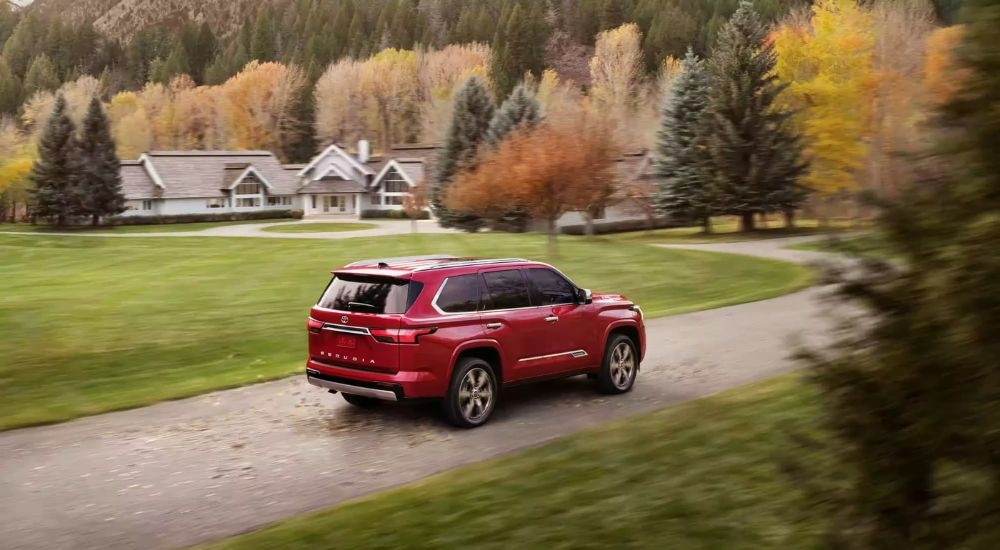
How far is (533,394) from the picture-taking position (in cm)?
1123

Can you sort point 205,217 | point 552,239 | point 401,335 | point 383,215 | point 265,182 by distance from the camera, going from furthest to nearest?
point 265,182, point 383,215, point 205,217, point 552,239, point 401,335

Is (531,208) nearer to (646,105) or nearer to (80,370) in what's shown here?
(80,370)

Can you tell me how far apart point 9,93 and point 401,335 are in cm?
14708

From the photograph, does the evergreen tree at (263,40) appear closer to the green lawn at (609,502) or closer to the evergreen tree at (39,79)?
the evergreen tree at (39,79)

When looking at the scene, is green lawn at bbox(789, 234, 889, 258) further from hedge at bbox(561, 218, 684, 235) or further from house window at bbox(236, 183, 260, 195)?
house window at bbox(236, 183, 260, 195)

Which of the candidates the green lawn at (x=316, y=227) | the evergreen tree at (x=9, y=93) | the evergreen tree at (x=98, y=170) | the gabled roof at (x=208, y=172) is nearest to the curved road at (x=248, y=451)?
the green lawn at (x=316, y=227)

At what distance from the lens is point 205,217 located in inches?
2997

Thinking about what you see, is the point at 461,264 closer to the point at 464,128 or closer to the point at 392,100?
the point at 464,128

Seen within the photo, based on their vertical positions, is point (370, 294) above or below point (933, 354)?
below

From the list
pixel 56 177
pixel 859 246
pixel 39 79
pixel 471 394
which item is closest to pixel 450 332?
pixel 471 394

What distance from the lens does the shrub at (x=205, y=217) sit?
71.9m

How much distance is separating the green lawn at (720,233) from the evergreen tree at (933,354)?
3943 centimetres

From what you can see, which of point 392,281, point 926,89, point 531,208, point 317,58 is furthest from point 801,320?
point 317,58

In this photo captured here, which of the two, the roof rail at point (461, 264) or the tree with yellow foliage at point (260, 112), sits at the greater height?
the tree with yellow foliage at point (260, 112)
